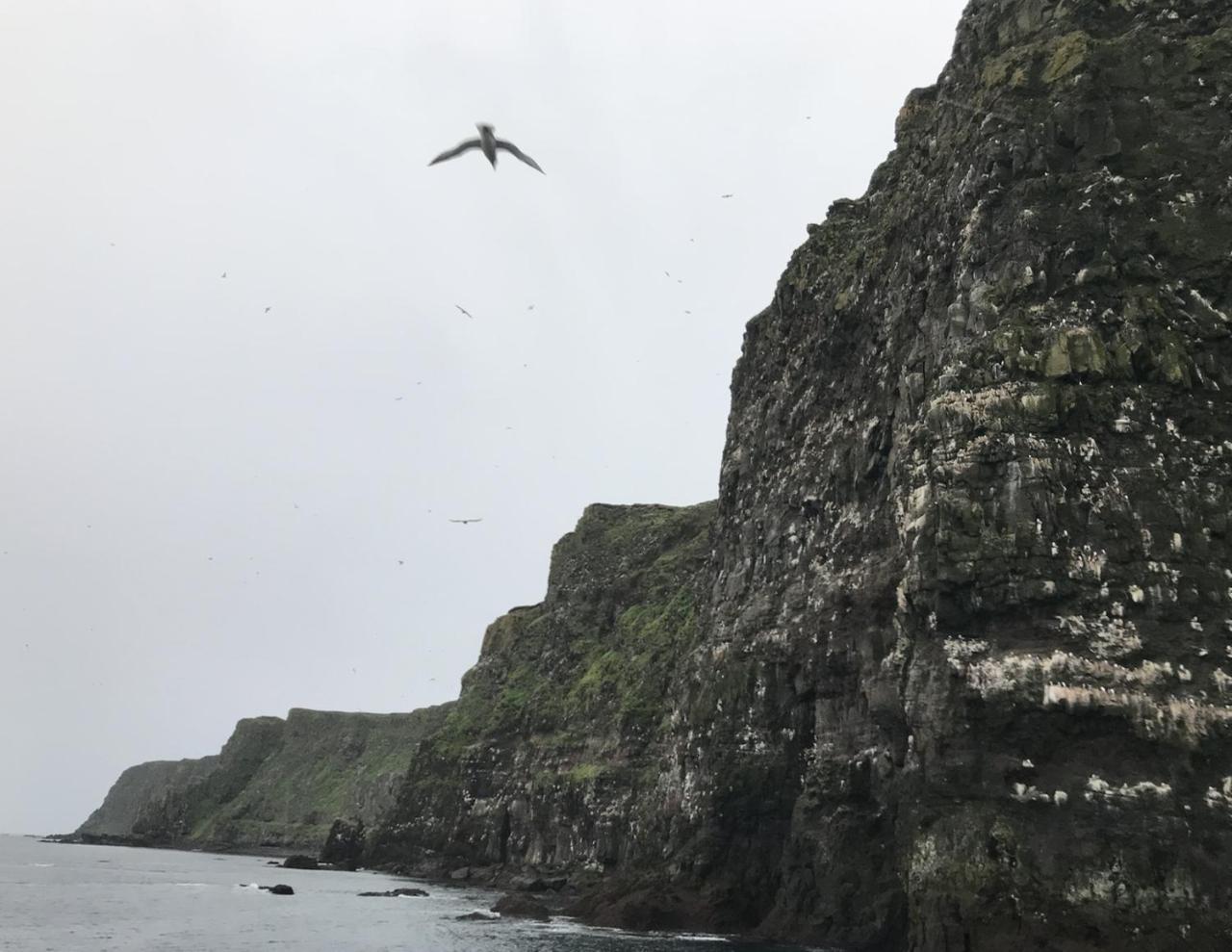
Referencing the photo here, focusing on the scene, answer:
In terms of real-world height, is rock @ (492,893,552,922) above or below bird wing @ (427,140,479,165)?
below

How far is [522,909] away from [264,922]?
49.9ft

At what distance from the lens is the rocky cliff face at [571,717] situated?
286 ft

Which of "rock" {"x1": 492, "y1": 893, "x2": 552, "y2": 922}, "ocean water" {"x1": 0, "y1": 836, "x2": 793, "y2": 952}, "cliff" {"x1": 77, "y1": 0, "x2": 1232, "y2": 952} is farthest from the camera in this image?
"rock" {"x1": 492, "y1": 893, "x2": 552, "y2": 922}

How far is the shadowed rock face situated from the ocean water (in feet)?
32.2

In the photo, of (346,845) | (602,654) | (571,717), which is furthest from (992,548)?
(346,845)

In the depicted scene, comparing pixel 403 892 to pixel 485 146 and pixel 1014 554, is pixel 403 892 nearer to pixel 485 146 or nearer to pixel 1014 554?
pixel 1014 554

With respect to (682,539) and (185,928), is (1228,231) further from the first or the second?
(682,539)

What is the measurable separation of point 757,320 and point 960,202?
28.3m

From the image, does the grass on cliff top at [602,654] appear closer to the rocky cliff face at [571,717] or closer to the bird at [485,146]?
the rocky cliff face at [571,717]

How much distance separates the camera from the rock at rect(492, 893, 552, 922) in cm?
6272

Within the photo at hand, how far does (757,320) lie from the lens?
7581 cm

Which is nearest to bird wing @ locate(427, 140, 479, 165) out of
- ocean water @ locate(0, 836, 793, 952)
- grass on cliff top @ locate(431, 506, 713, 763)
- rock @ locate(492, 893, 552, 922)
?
ocean water @ locate(0, 836, 793, 952)

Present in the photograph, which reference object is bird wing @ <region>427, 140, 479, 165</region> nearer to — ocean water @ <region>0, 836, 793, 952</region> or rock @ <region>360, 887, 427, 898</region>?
ocean water @ <region>0, 836, 793, 952</region>

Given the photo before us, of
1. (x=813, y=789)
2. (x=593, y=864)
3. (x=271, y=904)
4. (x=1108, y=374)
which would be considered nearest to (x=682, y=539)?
(x=593, y=864)
